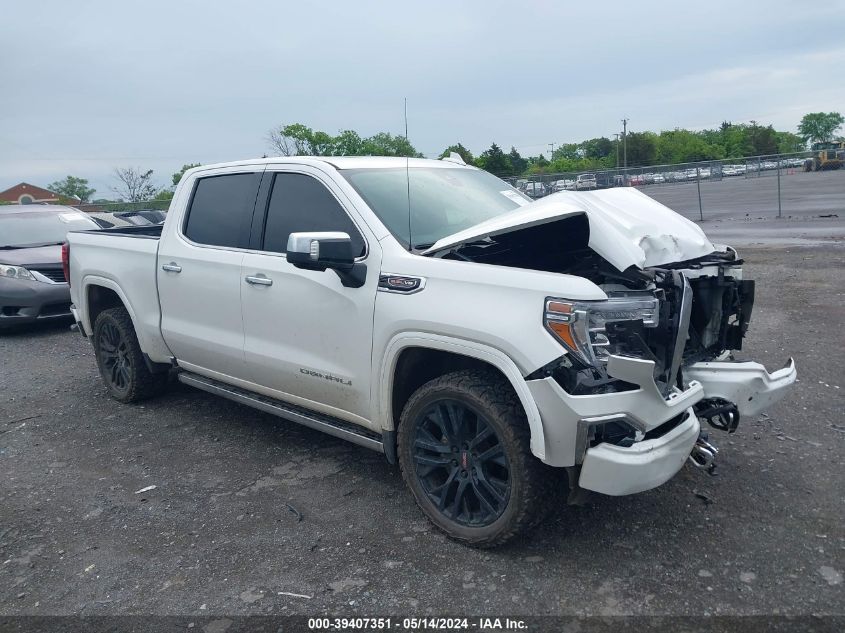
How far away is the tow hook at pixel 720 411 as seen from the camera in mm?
3699

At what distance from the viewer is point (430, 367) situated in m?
3.96

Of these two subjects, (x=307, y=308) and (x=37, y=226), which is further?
(x=37, y=226)

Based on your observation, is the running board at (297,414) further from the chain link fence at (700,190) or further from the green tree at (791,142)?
the green tree at (791,142)

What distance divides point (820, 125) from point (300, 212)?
14275cm

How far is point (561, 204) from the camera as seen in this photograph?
3.72 metres

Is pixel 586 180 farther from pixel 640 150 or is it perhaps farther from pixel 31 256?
pixel 640 150

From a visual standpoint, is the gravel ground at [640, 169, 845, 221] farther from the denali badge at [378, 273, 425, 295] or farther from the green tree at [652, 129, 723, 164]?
the green tree at [652, 129, 723, 164]

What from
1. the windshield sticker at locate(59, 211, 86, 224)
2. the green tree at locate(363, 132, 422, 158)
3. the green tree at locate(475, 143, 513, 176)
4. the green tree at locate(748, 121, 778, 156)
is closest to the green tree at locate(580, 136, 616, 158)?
the green tree at locate(748, 121, 778, 156)

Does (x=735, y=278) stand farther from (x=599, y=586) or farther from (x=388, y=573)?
(x=388, y=573)

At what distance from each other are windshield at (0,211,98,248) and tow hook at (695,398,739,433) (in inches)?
370

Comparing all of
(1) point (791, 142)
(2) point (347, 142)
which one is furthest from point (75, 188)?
(1) point (791, 142)

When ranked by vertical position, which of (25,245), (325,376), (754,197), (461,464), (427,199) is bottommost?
(461,464)

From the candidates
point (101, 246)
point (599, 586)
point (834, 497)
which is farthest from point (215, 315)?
point (834, 497)

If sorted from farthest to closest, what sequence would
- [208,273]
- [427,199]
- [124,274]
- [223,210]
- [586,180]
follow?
1. [586,180]
2. [124,274]
3. [223,210]
4. [208,273]
5. [427,199]
